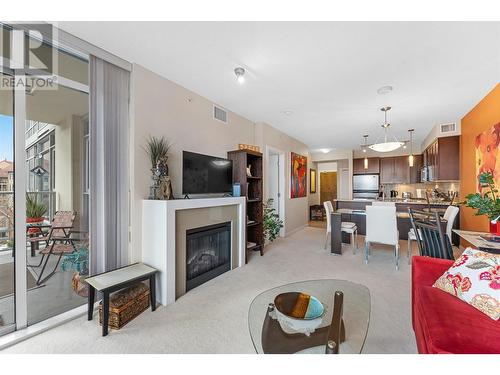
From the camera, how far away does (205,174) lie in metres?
2.92

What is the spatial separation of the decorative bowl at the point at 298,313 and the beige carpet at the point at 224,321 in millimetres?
462

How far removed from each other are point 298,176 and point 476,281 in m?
4.58

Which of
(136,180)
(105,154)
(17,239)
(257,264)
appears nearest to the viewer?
(17,239)

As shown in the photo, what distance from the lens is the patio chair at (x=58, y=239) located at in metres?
2.04

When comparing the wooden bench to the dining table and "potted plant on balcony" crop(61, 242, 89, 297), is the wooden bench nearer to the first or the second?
"potted plant on balcony" crop(61, 242, 89, 297)

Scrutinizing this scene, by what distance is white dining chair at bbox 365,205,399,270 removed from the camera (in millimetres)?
3246

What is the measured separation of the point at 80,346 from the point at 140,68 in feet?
8.54

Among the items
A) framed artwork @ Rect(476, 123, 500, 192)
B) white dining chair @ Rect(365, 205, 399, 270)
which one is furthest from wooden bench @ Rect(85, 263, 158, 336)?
framed artwork @ Rect(476, 123, 500, 192)

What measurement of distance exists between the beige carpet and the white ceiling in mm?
2500

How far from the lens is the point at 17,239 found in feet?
5.47

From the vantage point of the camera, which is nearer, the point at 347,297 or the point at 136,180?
the point at 347,297

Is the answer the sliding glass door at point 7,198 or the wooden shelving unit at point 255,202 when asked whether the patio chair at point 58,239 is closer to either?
the sliding glass door at point 7,198
